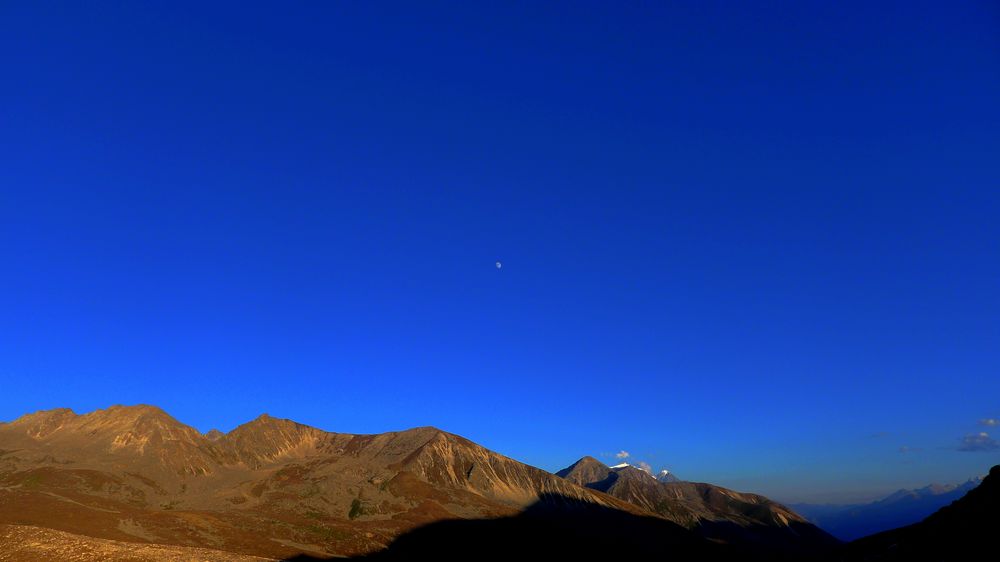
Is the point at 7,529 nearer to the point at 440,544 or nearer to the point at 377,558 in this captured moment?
the point at 377,558

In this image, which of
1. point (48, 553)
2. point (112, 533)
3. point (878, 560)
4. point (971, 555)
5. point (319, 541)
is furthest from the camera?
point (319, 541)

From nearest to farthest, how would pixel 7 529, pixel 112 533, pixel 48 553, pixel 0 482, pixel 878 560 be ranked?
pixel 878 560 → pixel 48 553 → pixel 7 529 → pixel 112 533 → pixel 0 482

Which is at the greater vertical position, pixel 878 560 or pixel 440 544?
pixel 878 560

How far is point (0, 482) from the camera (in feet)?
589

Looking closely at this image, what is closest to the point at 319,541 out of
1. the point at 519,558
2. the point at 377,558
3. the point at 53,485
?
the point at 377,558

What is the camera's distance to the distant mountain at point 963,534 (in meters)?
40.3

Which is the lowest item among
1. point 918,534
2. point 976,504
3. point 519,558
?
point 519,558

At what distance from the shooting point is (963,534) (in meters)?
44.1

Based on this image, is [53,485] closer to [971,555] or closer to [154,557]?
[154,557]

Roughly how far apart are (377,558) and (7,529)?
89.1 m

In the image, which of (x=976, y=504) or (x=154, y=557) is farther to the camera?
(x=154, y=557)

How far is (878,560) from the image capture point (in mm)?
53656

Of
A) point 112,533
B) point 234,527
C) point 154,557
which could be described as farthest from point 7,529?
point 234,527

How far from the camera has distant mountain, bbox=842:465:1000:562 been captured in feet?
132
